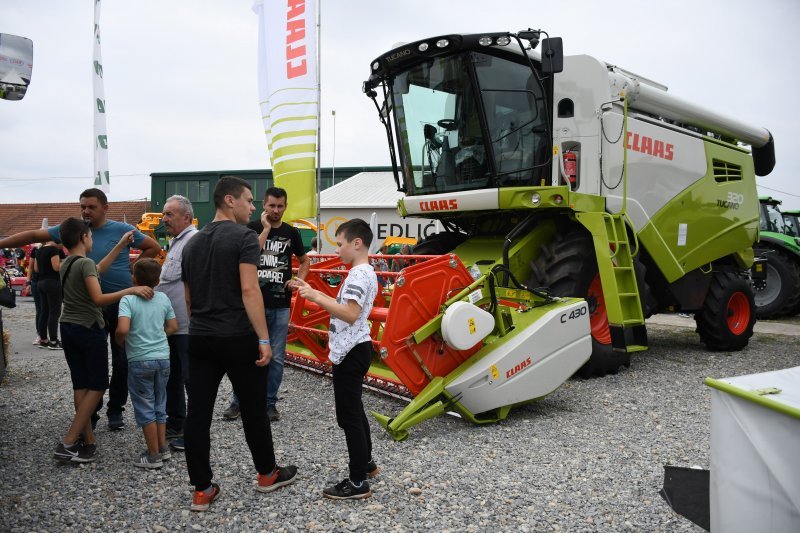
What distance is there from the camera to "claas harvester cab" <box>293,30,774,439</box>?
436 cm

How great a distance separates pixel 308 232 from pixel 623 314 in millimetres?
16491

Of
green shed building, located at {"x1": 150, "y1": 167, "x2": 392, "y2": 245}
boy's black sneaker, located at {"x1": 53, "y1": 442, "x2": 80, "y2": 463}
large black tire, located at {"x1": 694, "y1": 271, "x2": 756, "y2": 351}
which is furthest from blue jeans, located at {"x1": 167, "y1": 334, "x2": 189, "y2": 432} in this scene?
green shed building, located at {"x1": 150, "y1": 167, "x2": 392, "y2": 245}

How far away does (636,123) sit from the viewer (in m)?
6.44

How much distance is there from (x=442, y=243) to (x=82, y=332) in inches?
173

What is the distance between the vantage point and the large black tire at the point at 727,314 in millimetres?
7707

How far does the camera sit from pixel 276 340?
14.5 feet

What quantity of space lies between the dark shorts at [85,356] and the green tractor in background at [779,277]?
41.1ft

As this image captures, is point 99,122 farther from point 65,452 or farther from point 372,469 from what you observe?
point 372,469

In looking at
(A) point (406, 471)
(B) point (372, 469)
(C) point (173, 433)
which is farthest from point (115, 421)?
(A) point (406, 471)

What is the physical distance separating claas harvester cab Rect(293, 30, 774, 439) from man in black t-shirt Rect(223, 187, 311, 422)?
2.30 feet

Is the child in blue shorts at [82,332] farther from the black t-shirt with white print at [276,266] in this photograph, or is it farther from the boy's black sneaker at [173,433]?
the black t-shirt with white print at [276,266]

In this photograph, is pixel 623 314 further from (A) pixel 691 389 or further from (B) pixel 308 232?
(B) pixel 308 232

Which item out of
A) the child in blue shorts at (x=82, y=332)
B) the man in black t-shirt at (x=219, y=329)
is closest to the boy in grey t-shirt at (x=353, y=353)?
the man in black t-shirt at (x=219, y=329)

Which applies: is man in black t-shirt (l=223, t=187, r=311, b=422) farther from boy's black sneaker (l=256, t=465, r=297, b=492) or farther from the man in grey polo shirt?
boy's black sneaker (l=256, t=465, r=297, b=492)
